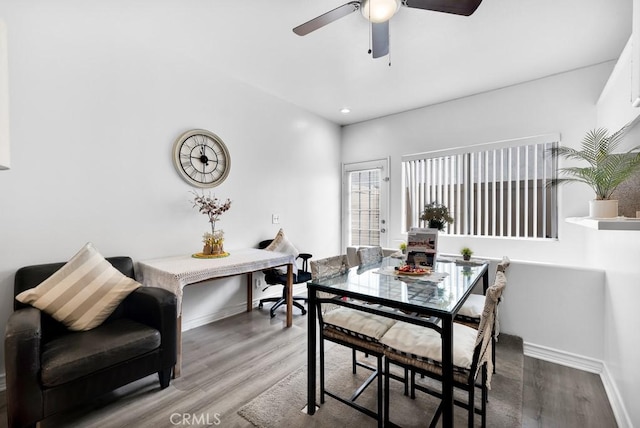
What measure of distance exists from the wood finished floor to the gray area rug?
8cm

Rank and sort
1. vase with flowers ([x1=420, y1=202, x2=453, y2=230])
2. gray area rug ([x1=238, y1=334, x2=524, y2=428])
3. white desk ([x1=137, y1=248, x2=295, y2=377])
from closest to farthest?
gray area rug ([x1=238, y1=334, x2=524, y2=428]) → white desk ([x1=137, y1=248, x2=295, y2=377]) → vase with flowers ([x1=420, y1=202, x2=453, y2=230])

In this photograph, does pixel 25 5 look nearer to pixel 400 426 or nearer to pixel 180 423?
pixel 180 423

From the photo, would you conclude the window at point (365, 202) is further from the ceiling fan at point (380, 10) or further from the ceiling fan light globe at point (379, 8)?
the ceiling fan light globe at point (379, 8)

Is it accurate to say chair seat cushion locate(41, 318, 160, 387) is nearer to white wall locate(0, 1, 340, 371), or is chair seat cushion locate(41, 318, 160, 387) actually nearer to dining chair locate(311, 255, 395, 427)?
white wall locate(0, 1, 340, 371)

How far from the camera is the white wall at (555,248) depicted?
196 centimetres

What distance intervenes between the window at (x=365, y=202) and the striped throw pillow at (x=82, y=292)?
11.4ft

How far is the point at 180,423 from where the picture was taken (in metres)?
1.73

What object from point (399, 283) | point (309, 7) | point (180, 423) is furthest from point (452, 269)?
point (309, 7)

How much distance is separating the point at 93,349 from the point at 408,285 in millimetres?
1967

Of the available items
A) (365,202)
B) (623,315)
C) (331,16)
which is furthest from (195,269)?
(365,202)

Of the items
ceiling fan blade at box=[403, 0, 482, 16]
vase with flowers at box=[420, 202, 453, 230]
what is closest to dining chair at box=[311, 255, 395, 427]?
vase with flowers at box=[420, 202, 453, 230]

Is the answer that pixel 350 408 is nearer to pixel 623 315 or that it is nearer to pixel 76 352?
pixel 76 352

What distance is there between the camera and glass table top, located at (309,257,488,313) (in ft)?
4.93

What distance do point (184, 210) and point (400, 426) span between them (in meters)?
2.68
